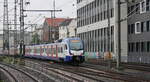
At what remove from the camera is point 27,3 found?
40531 mm

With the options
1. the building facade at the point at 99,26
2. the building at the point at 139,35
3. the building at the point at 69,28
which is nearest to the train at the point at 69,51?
the building at the point at 139,35

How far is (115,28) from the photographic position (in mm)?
63281

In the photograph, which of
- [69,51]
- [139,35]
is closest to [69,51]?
[69,51]

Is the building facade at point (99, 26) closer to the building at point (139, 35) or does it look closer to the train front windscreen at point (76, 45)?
the building at point (139, 35)

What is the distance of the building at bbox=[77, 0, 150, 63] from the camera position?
181ft

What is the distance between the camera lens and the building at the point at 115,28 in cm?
5525

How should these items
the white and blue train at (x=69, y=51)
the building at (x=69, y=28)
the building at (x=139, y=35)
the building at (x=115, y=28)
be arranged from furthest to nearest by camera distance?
the building at (x=69, y=28), the building at (x=115, y=28), the building at (x=139, y=35), the white and blue train at (x=69, y=51)

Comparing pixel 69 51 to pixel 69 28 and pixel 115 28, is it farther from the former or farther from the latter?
pixel 69 28

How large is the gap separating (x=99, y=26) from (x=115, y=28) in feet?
33.3

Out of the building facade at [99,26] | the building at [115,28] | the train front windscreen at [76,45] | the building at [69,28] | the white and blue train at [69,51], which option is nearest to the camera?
the white and blue train at [69,51]

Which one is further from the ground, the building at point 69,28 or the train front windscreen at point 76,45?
the building at point 69,28

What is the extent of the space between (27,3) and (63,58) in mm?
7418

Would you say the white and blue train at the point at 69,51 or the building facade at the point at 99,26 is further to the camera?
the building facade at the point at 99,26

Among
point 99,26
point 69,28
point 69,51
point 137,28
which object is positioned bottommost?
point 69,51
